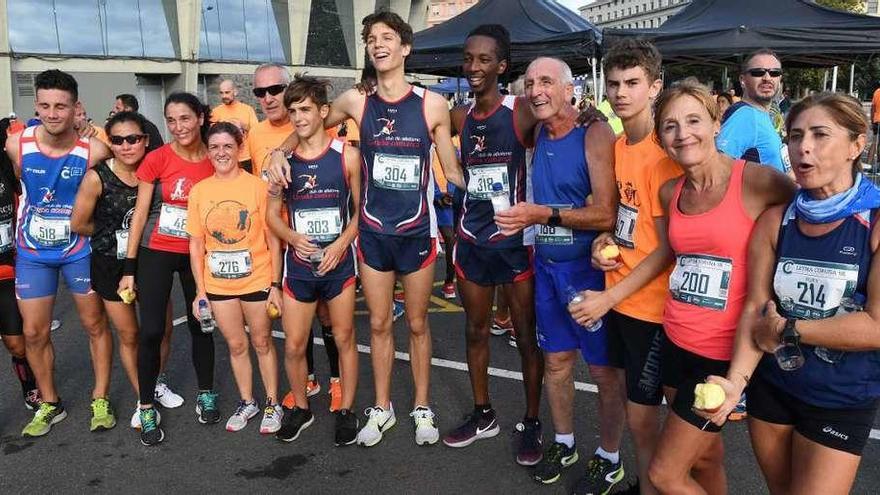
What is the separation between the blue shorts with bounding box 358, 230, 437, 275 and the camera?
3.48m

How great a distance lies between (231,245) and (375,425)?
133 centimetres

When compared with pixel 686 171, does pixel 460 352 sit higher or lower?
lower

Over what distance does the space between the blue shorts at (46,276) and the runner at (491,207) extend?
7.42 ft

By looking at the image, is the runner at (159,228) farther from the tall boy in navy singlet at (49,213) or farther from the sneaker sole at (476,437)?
the sneaker sole at (476,437)

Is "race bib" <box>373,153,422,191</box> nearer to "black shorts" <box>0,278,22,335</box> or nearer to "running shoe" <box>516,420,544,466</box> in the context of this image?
"running shoe" <box>516,420,544,466</box>

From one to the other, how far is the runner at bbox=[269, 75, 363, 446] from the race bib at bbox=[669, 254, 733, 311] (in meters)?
1.88

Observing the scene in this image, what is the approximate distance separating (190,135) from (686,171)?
2.75m

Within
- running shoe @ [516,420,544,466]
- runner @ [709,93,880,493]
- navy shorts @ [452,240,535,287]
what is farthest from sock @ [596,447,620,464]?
runner @ [709,93,880,493]

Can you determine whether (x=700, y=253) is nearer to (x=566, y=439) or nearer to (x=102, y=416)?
(x=566, y=439)

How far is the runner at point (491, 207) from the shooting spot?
3271mm

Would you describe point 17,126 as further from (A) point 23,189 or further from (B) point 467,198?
(B) point 467,198

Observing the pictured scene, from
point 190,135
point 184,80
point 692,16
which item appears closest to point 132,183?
point 190,135

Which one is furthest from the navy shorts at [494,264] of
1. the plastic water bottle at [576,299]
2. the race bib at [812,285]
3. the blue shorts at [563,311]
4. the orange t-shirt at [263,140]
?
the orange t-shirt at [263,140]

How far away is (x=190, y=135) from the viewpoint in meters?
3.66
